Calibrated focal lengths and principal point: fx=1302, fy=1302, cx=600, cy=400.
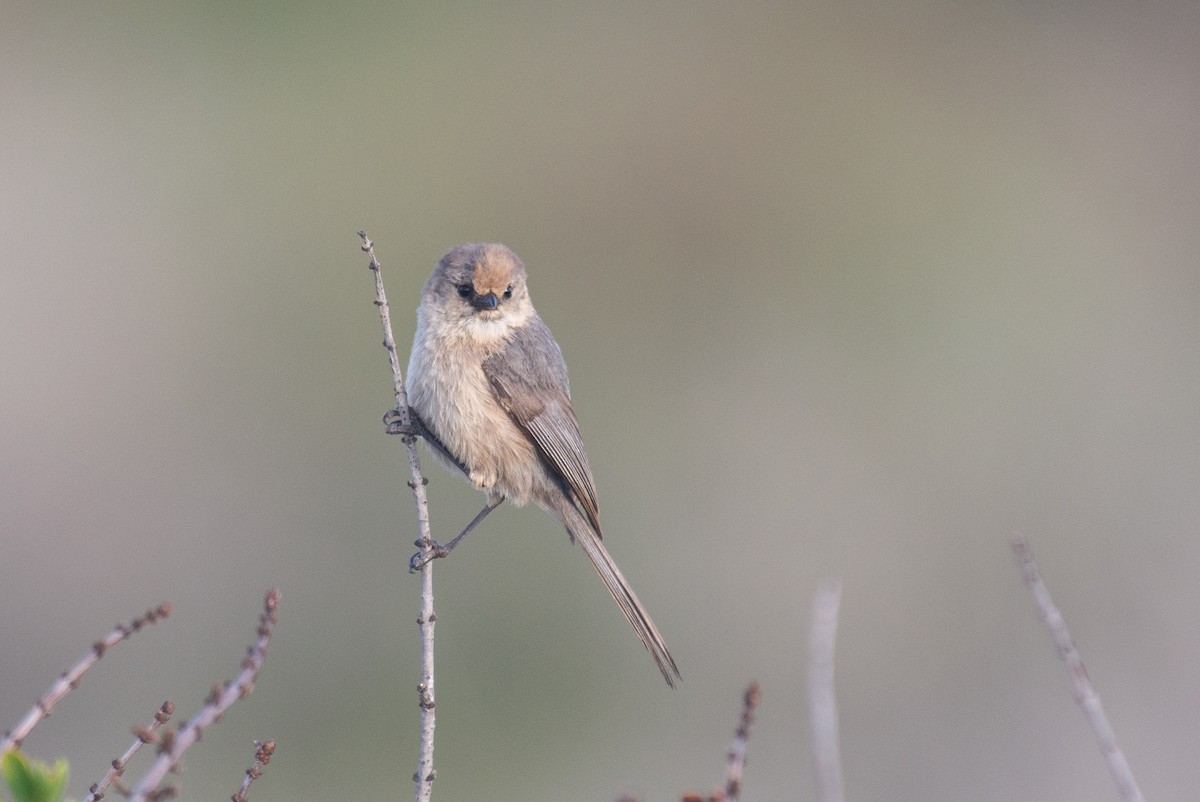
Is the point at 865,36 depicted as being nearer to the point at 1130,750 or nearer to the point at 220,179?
the point at 220,179

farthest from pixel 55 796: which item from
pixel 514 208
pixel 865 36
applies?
pixel 865 36

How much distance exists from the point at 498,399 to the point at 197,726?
9.55ft

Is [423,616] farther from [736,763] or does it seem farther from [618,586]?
[618,586]

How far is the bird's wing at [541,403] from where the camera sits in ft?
16.2

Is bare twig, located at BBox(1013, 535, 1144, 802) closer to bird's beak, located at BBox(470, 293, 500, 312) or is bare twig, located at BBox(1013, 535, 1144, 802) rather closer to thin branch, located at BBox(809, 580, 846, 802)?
thin branch, located at BBox(809, 580, 846, 802)

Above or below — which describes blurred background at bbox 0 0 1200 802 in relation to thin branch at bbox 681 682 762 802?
above

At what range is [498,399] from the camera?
4.90 meters

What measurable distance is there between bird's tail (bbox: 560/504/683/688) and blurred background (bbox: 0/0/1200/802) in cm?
321

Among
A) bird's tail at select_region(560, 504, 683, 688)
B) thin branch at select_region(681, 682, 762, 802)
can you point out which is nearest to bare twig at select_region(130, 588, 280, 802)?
thin branch at select_region(681, 682, 762, 802)

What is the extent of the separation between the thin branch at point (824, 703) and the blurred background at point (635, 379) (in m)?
5.22

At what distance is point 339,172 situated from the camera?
1133cm

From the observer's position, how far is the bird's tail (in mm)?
4574

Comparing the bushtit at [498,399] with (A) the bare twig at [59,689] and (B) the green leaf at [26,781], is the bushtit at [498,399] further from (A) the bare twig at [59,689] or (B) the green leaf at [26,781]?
(B) the green leaf at [26,781]

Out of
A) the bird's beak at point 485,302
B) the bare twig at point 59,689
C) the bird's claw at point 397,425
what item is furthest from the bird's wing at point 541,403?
the bare twig at point 59,689
